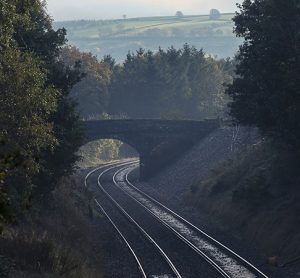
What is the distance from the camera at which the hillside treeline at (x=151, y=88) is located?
10638cm

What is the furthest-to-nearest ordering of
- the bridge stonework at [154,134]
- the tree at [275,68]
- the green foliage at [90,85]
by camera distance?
the green foliage at [90,85] < the bridge stonework at [154,134] < the tree at [275,68]

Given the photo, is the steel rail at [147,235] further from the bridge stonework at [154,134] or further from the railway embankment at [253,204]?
the bridge stonework at [154,134]

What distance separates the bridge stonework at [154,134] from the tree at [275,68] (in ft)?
129

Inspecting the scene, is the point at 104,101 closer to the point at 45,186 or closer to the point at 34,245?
the point at 45,186

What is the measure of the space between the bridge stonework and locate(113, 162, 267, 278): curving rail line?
1952 cm

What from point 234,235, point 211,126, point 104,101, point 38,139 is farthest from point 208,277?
point 104,101

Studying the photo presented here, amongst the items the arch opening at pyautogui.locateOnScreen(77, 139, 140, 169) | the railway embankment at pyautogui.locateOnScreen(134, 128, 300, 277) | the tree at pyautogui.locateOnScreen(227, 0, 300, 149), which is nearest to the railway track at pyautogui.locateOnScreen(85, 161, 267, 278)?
the railway embankment at pyautogui.locateOnScreen(134, 128, 300, 277)

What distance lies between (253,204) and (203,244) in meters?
5.32

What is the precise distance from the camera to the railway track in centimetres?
2381

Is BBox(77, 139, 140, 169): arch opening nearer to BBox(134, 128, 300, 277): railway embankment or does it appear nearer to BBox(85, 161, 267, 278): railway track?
BBox(134, 128, 300, 277): railway embankment

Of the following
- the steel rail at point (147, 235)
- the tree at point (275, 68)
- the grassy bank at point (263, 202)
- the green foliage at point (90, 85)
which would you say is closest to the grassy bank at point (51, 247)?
the steel rail at point (147, 235)

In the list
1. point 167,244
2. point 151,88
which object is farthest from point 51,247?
point 151,88

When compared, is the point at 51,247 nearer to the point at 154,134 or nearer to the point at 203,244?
the point at 203,244

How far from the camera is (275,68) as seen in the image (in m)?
28.8
